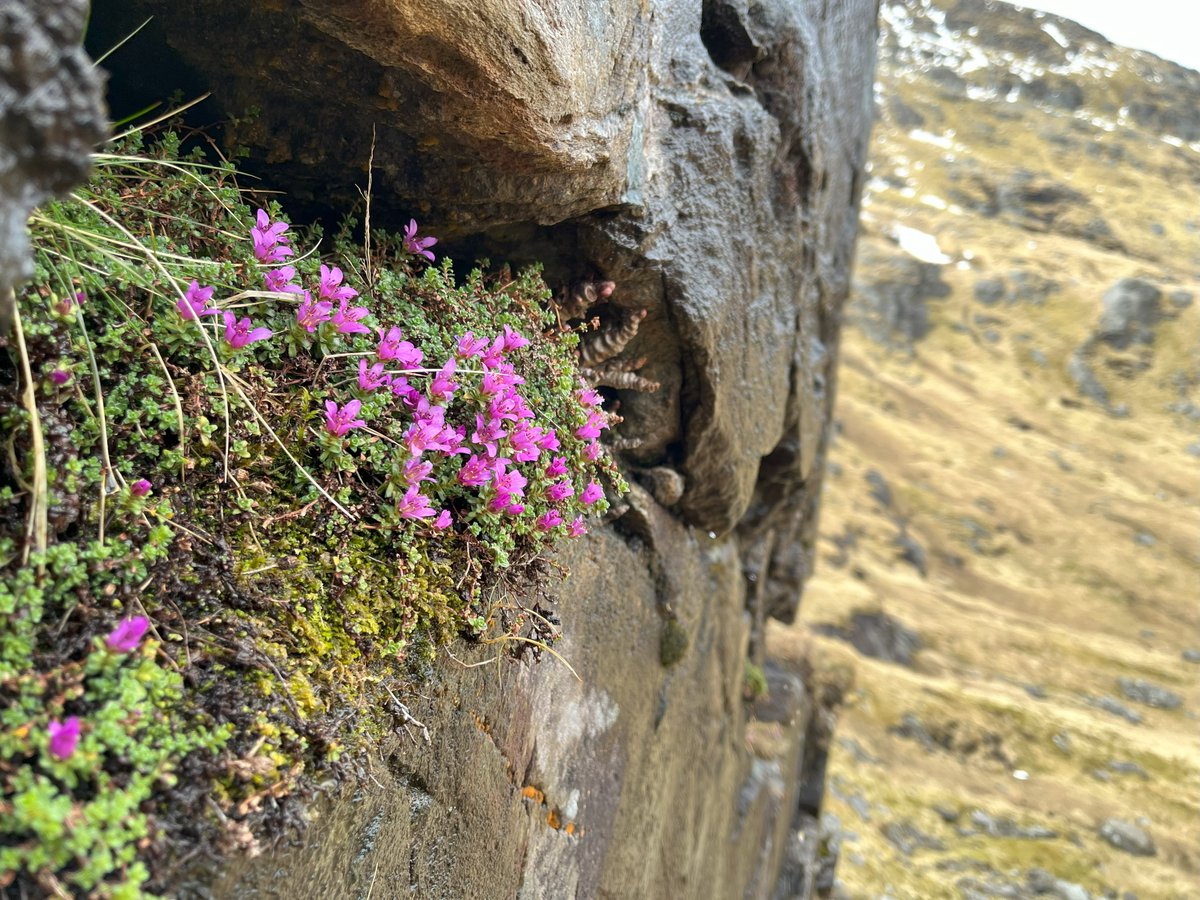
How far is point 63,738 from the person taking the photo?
64.1 inches

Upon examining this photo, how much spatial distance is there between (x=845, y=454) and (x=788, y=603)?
115 ft

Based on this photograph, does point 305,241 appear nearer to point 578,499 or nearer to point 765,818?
point 578,499

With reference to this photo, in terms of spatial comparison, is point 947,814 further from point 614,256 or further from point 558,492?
point 558,492

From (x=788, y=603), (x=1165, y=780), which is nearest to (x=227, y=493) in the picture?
(x=788, y=603)

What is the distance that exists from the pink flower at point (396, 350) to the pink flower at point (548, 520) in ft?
2.69

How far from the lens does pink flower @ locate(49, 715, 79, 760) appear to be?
1626 mm

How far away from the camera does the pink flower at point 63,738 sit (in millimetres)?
1626

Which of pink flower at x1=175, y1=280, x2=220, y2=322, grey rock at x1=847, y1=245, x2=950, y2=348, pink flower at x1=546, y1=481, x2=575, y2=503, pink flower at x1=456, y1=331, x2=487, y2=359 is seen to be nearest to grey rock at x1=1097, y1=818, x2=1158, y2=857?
pink flower at x1=546, y1=481, x2=575, y2=503

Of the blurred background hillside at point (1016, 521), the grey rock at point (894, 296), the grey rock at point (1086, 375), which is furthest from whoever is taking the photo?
the grey rock at point (894, 296)

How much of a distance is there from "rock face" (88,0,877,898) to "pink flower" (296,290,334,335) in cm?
90

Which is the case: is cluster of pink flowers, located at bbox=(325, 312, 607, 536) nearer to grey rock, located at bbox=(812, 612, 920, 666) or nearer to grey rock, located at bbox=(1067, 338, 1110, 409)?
grey rock, located at bbox=(812, 612, 920, 666)

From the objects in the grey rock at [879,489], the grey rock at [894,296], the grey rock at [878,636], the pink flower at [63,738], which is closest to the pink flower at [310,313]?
the pink flower at [63,738]

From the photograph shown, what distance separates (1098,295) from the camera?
6981cm

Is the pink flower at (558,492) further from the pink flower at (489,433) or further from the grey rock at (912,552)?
the grey rock at (912,552)
